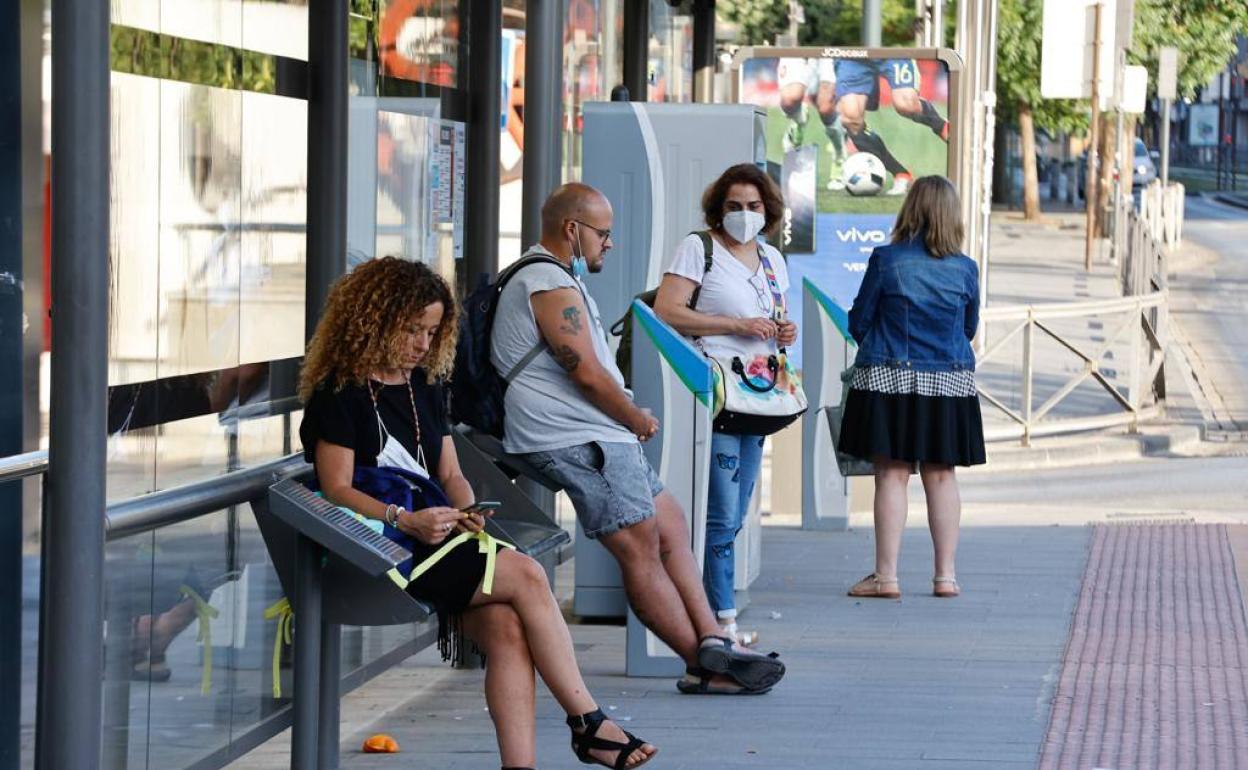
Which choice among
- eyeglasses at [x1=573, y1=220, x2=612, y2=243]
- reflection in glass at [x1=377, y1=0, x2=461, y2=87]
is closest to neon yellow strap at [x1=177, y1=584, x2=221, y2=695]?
eyeglasses at [x1=573, y1=220, x2=612, y2=243]

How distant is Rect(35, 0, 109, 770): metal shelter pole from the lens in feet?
12.9

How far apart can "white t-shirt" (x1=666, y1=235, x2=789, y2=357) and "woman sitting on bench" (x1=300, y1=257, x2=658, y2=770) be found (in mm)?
2072

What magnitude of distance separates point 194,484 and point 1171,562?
5812 mm

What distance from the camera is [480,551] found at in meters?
5.21

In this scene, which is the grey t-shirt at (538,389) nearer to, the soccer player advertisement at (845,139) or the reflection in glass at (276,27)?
the reflection in glass at (276,27)

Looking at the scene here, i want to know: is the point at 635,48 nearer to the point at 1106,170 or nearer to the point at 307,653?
the point at 307,653

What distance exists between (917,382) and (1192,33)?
123 ft

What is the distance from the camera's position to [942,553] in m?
8.84

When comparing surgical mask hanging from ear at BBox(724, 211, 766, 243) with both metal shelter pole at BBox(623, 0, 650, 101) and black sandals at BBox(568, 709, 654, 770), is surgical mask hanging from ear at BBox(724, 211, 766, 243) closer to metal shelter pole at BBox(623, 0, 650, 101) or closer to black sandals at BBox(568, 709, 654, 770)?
black sandals at BBox(568, 709, 654, 770)

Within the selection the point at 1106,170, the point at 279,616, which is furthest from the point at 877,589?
the point at 1106,170

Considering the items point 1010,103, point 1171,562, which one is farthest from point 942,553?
point 1010,103

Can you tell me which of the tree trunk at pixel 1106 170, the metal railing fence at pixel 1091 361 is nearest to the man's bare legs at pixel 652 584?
the metal railing fence at pixel 1091 361

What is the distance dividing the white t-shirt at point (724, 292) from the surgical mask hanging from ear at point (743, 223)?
0.32 feet

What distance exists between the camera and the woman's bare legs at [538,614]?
5.25m
